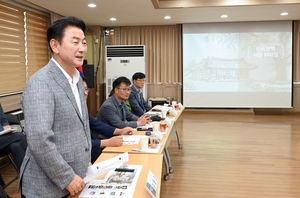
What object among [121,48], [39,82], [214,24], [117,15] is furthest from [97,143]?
[214,24]

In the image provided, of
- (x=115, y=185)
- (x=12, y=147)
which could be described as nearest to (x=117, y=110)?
(x=12, y=147)

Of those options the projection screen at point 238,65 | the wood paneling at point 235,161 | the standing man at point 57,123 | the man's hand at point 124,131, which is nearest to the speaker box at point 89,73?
the wood paneling at point 235,161

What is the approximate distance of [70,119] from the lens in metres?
1.24

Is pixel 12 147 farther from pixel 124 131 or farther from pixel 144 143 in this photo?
pixel 144 143

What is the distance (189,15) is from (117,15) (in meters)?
1.57

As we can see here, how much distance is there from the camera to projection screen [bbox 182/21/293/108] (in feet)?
23.7

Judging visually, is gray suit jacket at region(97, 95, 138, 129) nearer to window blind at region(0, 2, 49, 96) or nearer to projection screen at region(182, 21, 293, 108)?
window blind at region(0, 2, 49, 96)

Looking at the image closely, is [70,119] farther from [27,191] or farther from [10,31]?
[10,31]

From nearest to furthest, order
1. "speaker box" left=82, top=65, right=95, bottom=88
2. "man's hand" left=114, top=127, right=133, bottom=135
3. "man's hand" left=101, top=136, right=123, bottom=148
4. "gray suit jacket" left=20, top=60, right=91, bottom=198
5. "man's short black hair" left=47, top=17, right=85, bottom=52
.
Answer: "gray suit jacket" left=20, top=60, right=91, bottom=198 < "man's short black hair" left=47, top=17, right=85, bottom=52 < "man's hand" left=101, top=136, right=123, bottom=148 < "man's hand" left=114, top=127, right=133, bottom=135 < "speaker box" left=82, top=65, right=95, bottom=88

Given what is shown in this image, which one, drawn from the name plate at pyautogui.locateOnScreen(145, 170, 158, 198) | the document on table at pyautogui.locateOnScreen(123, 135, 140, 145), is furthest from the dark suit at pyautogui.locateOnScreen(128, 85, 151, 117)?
the name plate at pyautogui.locateOnScreen(145, 170, 158, 198)

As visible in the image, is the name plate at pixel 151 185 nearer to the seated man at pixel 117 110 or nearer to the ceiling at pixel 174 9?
the seated man at pixel 117 110

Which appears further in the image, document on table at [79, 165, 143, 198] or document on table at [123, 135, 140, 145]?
document on table at [123, 135, 140, 145]

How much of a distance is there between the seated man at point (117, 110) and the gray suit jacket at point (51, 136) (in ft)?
5.20

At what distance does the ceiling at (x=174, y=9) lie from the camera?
4953 millimetres
